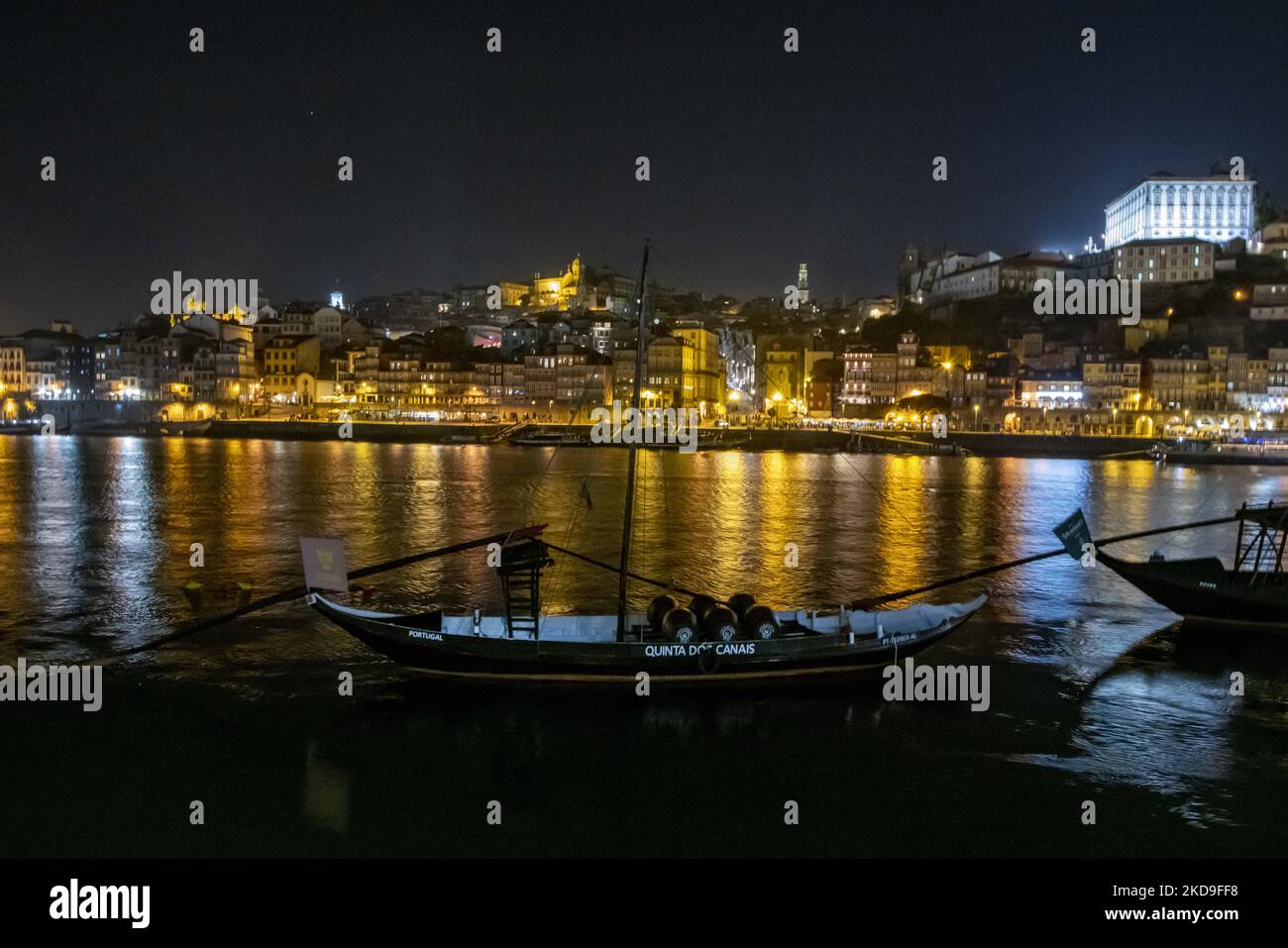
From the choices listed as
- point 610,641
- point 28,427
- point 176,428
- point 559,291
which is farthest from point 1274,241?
point 28,427

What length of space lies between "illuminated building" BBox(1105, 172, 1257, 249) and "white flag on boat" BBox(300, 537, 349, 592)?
11074 centimetres

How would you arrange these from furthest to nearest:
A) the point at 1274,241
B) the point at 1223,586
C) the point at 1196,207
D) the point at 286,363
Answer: the point at 286,363, the point at 1196,207, the point at 1274,241, the point at 1223,586

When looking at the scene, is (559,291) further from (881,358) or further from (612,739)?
(612,739)

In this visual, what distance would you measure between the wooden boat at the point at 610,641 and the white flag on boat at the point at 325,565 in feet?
0.04

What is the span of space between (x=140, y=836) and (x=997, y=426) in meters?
91.9

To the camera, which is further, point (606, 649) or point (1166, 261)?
point (1166, 261)

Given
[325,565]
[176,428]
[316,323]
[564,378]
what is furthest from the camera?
[316,323]

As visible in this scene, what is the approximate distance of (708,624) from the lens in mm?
13352

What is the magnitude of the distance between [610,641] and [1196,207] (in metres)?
113

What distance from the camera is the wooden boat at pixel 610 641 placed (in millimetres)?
13109

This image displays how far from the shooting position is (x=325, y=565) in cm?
1259
